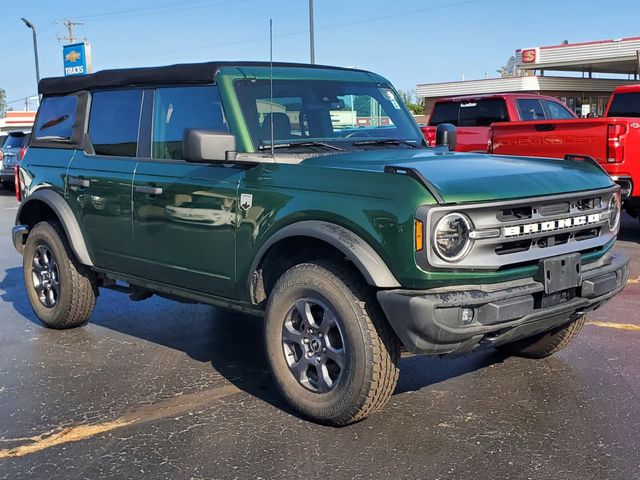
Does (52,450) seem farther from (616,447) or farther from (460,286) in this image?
(616,447)

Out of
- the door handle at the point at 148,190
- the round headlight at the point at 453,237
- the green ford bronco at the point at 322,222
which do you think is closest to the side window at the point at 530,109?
the green ford bronco at the point at 322,222

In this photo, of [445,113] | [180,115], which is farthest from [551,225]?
[445,113]

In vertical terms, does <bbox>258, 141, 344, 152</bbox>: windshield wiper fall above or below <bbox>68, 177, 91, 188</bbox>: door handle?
above

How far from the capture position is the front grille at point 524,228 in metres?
3.56

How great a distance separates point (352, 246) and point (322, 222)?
28 cm

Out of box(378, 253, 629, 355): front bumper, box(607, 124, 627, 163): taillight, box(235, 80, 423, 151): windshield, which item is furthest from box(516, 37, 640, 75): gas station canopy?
box(378, 253, 629, 355): front bumper

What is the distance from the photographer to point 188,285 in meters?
4.84

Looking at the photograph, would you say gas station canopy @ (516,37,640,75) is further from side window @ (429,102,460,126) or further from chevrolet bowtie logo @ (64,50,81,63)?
chevrolet bowtie logo @ (64,50,81,63)

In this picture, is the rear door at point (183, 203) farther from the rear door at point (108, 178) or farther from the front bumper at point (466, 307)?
the front bumper at point (466, 307)

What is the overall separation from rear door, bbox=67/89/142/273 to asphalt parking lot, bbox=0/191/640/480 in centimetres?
81

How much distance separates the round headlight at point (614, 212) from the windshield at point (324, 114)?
1376 mm

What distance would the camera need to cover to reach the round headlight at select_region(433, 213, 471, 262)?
11.7 ft

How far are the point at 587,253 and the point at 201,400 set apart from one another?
2421 mm

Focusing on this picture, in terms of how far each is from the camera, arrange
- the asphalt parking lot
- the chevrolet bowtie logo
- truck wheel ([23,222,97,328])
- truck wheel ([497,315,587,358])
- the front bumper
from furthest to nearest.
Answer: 1. the chevrolet bowtie logo
2. truck wheel ([23,222,97,328])
3. truck wheel ([497,315,587,358])
4. the asphalt parking lot
5. the front bumper
